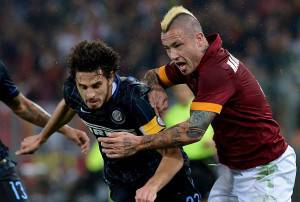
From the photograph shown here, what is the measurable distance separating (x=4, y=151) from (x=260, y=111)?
1879 millimetres

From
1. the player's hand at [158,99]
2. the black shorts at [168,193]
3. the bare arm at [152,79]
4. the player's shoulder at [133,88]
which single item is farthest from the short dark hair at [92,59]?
Result: the black shorts at [168,193]

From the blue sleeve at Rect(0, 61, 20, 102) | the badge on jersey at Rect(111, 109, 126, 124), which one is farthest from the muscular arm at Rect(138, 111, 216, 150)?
the blue sleeve at Rect(0, 61, 20, 102)

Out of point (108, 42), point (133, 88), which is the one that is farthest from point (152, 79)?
point (108, 42)

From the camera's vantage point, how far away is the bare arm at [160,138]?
16.6 feet

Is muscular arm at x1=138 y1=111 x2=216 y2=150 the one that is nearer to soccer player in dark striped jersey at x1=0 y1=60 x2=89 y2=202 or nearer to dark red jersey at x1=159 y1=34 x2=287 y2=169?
dark red jersey at x1=159 y1=34 x2=287 y2=169

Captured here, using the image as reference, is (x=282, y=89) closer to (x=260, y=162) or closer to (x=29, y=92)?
(x=29, y=92)

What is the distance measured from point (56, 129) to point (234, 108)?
150 centimetres

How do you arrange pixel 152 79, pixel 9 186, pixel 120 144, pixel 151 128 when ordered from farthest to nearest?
pixel 152 79, pixel 9 186, pixel 151 128, pixel 120 144

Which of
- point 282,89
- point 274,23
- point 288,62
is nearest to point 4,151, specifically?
point 282,89

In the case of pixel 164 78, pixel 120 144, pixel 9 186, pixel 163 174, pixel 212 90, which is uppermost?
pixel 212 90

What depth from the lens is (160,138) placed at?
512 centimetres

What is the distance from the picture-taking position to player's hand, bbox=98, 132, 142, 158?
5051mm

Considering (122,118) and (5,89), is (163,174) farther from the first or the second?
(5,89)

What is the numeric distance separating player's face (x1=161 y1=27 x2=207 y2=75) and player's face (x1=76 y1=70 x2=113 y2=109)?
45 centimetres
